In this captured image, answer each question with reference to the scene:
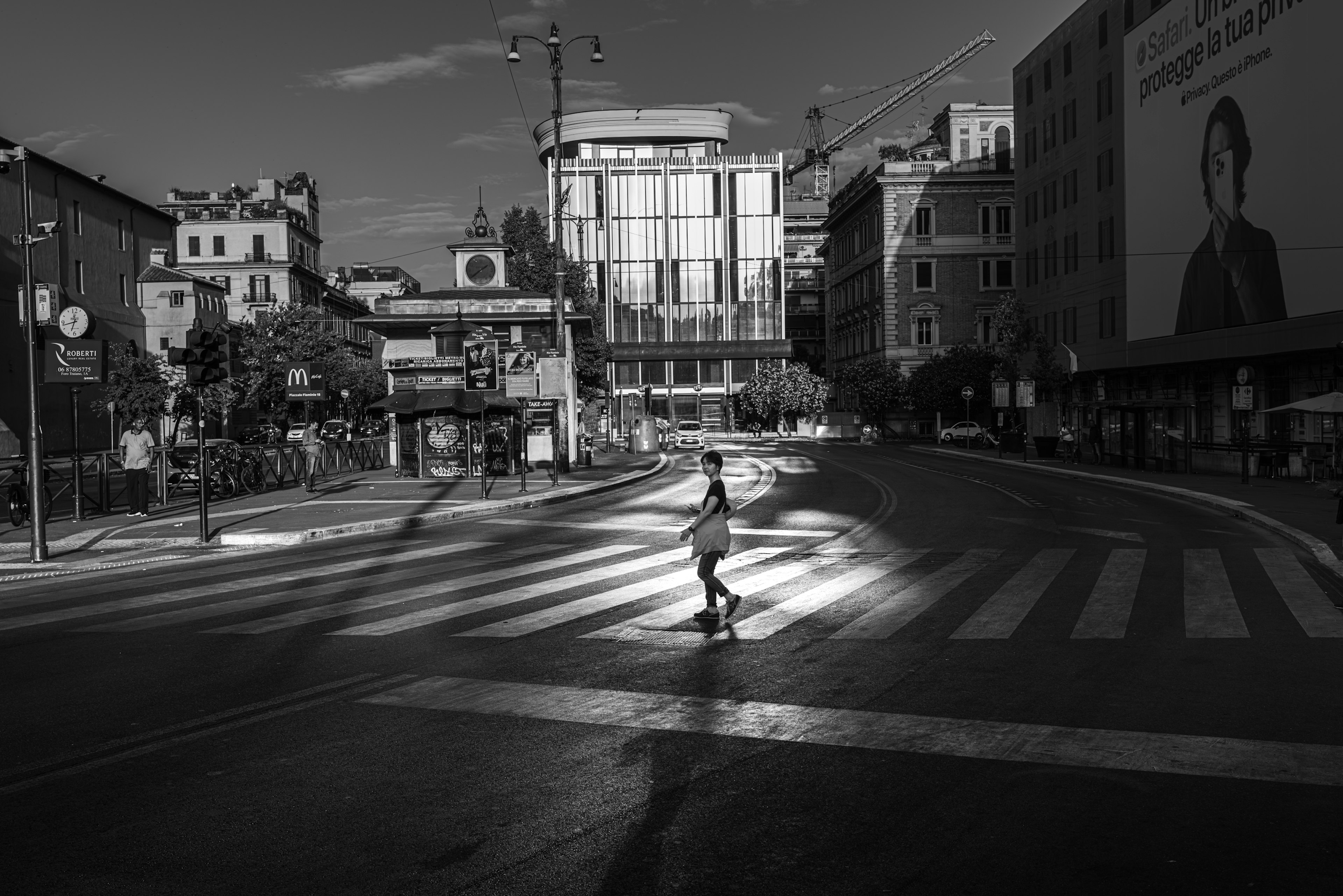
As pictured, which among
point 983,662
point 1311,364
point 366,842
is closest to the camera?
point 366,842

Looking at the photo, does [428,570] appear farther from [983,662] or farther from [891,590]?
[983,662]

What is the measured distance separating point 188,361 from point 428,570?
636 centimetres

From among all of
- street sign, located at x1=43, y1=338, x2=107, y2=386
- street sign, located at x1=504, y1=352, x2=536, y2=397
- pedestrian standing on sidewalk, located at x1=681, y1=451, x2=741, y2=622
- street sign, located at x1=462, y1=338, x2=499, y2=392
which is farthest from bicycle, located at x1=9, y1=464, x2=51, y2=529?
pedestrian standing on sidewalk, located at x1=681, y1=451, x2=741, y2=622

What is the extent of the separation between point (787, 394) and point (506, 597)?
7479 cm

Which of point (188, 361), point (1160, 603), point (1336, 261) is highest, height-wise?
point (1336, 261)

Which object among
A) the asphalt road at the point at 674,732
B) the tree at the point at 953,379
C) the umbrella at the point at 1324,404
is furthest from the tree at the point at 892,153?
the asphalt road at the point at 674,732

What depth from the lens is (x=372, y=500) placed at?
2353 cm

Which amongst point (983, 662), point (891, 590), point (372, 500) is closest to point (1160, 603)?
point (891, 590)

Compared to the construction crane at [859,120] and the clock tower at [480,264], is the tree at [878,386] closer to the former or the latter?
the clock tower at [480,264]

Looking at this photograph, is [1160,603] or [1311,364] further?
[1311,364]

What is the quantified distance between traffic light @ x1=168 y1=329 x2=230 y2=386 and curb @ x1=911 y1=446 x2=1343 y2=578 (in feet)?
52.6

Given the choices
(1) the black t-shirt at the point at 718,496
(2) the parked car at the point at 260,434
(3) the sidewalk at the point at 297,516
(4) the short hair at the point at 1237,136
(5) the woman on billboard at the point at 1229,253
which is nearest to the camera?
(1) the black t-shirt at the point at 718,496

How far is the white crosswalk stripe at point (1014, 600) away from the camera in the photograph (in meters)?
9.66

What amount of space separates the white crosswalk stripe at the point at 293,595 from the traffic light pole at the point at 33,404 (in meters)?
5.26
